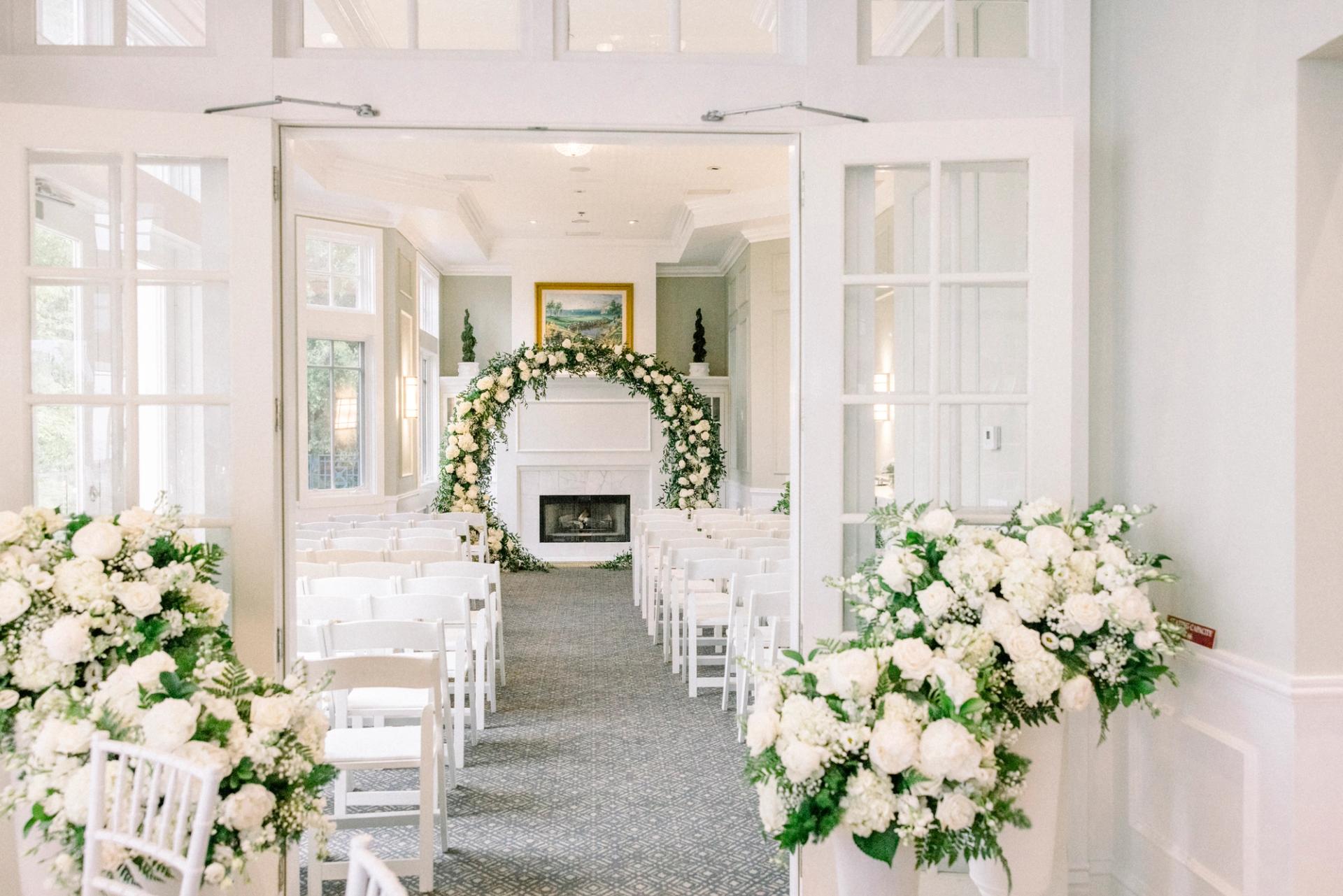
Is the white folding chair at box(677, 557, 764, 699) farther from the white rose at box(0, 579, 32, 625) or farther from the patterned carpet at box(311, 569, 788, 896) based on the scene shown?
the white rose at box(0, 579, 32, 625)

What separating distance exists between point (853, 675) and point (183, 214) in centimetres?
245

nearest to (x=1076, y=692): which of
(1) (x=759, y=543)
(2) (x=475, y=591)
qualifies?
(2) (x=475, y=591)

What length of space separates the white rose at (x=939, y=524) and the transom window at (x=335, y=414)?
326 inches

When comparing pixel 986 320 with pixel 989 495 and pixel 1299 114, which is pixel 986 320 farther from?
pixel 1299 114

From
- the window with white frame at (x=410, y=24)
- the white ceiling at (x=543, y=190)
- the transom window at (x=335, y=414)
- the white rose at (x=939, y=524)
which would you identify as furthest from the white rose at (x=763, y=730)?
the transom window at (x=335, y=414)

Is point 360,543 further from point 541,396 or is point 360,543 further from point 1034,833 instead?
point 1034,833

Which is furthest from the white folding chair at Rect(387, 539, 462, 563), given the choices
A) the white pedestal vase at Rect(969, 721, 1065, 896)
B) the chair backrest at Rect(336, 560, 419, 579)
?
the white pedestal vase at Rect(969, 721, 1065, 896)

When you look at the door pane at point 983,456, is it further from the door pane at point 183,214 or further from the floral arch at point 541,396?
the floral arch at point 541,396

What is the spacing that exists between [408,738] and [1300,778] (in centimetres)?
285

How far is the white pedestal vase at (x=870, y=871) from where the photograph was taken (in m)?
2.36

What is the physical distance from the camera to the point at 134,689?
2266 mm

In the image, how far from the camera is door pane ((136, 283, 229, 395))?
3084 millimetres

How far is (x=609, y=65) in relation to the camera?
3193 mm

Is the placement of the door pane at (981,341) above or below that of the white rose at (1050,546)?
above
